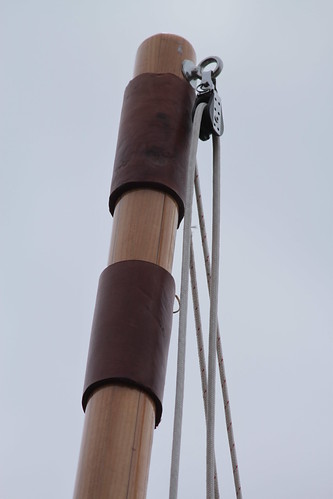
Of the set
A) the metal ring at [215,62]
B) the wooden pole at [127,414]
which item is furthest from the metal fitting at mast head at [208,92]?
the wooden pole at [127,414]

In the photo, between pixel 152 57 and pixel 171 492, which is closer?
pixel 171 492

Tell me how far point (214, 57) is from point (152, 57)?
16 centimetres

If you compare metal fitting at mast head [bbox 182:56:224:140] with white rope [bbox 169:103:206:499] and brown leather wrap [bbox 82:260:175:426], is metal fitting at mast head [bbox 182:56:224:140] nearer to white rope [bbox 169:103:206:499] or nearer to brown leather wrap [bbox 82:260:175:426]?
white rope [bbox 169:103:206:499]

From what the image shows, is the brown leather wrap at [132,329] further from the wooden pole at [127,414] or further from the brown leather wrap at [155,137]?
the brown leather wrap at [155,137]

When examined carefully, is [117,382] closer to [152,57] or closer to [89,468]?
[89,468]

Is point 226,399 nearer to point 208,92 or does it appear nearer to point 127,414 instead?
point 127,414

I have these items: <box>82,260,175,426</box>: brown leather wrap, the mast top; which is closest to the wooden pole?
<box>82,260,175,426</box>: brown leather wrap

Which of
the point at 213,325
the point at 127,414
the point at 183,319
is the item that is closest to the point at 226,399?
the point at 213,325

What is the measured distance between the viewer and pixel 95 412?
1.89 metres

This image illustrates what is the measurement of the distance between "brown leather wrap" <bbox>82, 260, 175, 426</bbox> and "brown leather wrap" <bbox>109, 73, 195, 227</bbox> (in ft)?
0.78

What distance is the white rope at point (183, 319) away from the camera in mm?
1901

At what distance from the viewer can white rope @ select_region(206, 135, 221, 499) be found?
2030 millimetres

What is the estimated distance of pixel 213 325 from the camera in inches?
85.2

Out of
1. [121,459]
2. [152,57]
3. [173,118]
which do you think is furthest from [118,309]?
[152,57]
